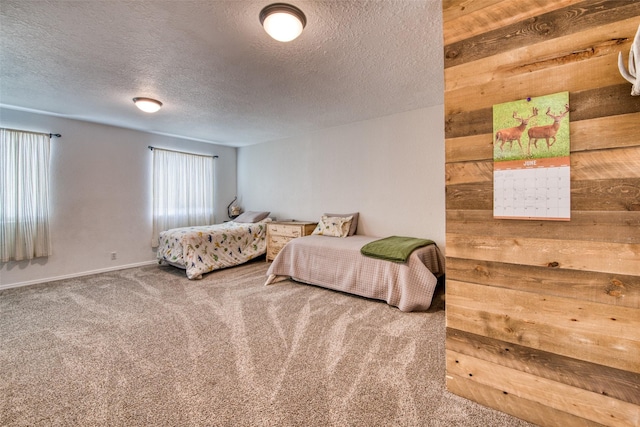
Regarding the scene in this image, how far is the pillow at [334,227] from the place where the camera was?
4020 mm

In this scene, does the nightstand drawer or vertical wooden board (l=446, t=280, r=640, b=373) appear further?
the nightstand drawer

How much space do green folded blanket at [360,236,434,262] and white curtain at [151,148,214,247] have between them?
147 inches

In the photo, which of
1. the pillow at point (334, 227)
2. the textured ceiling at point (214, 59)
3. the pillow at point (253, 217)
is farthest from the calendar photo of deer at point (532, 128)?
the pillow at point (253, 217)

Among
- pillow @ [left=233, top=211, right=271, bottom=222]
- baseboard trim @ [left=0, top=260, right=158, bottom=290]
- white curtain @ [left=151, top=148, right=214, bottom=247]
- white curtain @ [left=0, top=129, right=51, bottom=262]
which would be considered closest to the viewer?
white curtain @ [left=0, top=129, right=51, bottom=262]

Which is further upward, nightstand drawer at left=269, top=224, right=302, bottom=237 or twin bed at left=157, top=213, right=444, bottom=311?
nightstand drawer at left=269, top=224, right=302, bottom=237

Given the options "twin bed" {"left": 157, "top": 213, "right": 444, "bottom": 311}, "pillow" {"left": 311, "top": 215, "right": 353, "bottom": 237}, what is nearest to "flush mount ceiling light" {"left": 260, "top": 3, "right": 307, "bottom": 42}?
"twin bed" {"left": 157, "top": 213, "right": 444, "bottom": 311}

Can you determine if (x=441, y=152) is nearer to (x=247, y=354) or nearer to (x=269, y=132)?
(x=269, y=132)

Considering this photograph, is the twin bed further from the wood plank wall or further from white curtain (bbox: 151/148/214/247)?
the wood plank wall

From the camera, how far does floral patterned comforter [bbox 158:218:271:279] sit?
4.00 m

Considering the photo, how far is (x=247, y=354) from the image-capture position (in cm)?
199

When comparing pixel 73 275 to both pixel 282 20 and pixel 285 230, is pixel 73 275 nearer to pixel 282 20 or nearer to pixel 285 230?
pixel 285 230

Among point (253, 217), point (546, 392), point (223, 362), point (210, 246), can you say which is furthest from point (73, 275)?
point (546, 392)

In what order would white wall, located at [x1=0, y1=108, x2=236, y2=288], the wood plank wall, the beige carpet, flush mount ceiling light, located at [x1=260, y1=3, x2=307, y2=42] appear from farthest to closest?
white wall, located at [x1=0, y1=108, x2=236, y2=288], flush mount ceiling light, located at [x1=260, y1=3, x2=307, y2=42], the beige carpet, the wood plank wall

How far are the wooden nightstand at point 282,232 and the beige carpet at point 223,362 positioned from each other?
1.42 meters
